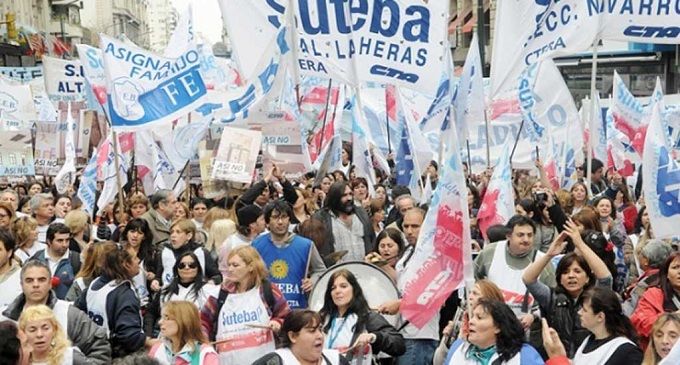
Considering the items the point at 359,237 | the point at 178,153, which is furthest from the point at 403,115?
the point at 359,237

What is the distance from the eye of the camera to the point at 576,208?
34.1 feet

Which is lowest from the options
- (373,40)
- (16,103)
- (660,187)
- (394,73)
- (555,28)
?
(16,103)

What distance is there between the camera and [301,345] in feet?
15.8

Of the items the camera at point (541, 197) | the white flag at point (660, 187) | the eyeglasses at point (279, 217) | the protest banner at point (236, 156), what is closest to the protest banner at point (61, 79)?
the protest banner at point (236, 156)

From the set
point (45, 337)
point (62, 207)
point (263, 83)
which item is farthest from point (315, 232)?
point (263, 83)

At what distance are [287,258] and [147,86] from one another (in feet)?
16.7

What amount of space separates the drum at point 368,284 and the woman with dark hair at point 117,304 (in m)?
1.03

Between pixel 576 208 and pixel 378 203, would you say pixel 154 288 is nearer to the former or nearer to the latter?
pixel 378 203

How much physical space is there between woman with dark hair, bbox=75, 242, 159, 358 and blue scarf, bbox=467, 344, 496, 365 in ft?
6.88

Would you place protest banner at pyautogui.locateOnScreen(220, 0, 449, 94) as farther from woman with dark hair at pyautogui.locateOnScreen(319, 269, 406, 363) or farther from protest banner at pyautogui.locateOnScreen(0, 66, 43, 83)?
protest banner at pyautogui.locateOnScreen(0, 66, 43, 83)

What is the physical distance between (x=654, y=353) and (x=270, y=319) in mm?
2066

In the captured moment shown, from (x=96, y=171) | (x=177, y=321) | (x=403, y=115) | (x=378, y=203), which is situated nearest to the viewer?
(x=177, y=321)

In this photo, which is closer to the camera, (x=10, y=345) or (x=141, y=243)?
(x=10, y=345)

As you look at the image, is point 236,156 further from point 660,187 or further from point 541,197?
point 660,187
